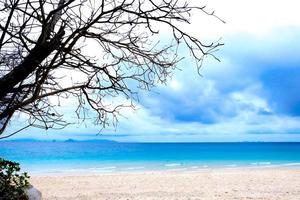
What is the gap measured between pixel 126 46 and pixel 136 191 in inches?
563

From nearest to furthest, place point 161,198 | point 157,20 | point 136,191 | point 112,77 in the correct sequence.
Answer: point 157,20, point 112,77, point 161,198, point 136,191

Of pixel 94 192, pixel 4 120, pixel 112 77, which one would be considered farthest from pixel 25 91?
pixel 94 192

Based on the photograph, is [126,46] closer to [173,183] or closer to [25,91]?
[25,91]

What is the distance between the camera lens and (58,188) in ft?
65.9

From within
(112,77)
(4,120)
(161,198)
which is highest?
(112,77)

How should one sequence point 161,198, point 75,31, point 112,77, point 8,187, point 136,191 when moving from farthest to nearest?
point 136,191 < point 161,198 < point 8,187 < point 112,77 < point 75,31

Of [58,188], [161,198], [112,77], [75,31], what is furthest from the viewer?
[58,188]

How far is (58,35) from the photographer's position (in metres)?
3.52

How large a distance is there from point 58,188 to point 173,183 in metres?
5.04

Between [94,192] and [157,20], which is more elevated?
[157,20]

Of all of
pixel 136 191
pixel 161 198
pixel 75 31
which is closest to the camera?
pixel 75 31

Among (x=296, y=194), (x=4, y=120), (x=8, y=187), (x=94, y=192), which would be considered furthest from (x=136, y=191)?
(x=4, y=120)

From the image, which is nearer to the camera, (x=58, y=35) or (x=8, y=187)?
(x=58, y=35)

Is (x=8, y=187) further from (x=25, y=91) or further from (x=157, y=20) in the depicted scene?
(x=157, y=20)
